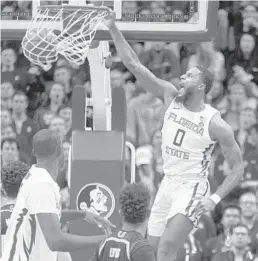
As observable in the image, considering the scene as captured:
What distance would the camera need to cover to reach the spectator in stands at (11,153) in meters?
11.4

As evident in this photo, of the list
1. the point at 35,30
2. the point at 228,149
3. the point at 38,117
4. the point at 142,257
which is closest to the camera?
the point at 142,257

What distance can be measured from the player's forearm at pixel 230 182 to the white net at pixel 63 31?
1.48 metres

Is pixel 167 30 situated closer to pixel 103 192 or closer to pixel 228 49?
pixel 103 192

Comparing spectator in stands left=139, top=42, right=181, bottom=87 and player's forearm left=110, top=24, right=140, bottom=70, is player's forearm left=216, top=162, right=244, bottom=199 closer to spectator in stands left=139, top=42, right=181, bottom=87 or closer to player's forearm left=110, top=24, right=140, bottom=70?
player's forearm left=110, top=24, right=140, bottom=70

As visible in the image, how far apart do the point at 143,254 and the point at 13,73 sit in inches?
284

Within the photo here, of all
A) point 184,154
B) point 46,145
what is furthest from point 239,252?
point 46,145

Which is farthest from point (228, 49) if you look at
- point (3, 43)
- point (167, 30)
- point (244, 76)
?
point (167, 30)

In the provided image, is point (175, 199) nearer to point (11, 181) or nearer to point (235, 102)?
point (11, 181)

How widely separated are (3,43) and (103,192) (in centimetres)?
522

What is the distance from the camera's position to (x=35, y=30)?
Answer: 8203mm

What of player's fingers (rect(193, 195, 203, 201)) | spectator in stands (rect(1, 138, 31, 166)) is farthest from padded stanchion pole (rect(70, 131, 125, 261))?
spectator in stands (rect(1, 138, 31, 166))

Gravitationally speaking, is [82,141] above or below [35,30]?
below

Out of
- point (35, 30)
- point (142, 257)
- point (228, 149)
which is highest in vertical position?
point (35, 30)

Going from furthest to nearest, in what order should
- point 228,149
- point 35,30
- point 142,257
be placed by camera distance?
point 35,30 → point 228,149 → point 142,257
